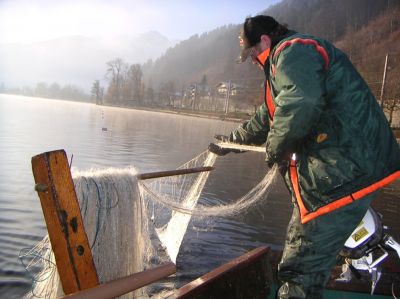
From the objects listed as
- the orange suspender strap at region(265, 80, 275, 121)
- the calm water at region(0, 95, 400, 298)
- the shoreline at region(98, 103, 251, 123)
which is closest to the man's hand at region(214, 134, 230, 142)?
the calm water at region(0, 95, 400, 298)

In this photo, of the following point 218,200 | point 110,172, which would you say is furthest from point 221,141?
point 218,200

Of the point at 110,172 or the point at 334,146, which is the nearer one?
the point at 334,146

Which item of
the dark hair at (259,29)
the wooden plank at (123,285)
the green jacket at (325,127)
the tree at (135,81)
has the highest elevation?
the tree at (135,81)

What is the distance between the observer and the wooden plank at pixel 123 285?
1.98 m

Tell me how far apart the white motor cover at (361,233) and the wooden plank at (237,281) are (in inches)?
53.4

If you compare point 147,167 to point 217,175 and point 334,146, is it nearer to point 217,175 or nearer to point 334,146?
point 217,175

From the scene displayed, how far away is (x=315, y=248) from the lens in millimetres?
2881

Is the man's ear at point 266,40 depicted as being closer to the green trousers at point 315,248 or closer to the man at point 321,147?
the man at point 321,147

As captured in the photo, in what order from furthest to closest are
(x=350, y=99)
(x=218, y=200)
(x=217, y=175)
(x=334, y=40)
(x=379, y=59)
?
(x=334, y=40) → (x=379, y=59) → (x=217, y=175) → (x=218, y=200) → (x=350, y=99)

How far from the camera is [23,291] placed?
22.7 feet

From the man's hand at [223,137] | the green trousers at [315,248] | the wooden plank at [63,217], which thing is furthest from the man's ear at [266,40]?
the man's hand at [223,137]

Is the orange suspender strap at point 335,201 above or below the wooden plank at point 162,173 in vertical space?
above

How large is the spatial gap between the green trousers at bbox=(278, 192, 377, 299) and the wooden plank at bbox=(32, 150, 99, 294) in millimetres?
1457

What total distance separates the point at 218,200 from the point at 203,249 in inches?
215
